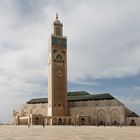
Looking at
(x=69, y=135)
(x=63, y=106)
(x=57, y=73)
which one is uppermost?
(x=57, y=73)

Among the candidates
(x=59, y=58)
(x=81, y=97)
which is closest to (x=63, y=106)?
(x=81, y=97)

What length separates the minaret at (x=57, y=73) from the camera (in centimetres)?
8894

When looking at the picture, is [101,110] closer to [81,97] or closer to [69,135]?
[81,97]

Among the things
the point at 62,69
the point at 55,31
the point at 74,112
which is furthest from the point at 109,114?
the point at 55,31

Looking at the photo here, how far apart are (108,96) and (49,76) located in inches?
664

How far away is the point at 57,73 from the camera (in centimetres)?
9181

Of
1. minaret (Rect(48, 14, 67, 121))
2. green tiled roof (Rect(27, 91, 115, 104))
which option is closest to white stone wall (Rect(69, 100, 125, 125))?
green tiled roof (Rect(27, 91, 115, 104))

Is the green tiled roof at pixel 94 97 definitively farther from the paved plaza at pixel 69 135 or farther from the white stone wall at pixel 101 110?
the paved plaza at pixel 69 135

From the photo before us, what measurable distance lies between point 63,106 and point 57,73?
9.07m

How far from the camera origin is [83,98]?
9194cm

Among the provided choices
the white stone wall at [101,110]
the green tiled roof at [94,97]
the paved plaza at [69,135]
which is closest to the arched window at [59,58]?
the green tiled roof at [94,97]

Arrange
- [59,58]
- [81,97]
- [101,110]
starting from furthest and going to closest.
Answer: [81,97] < [59,58] < [101,110]

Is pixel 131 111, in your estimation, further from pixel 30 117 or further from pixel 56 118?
pixel 30 117

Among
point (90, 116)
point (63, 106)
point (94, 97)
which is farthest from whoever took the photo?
point (63, 106)
